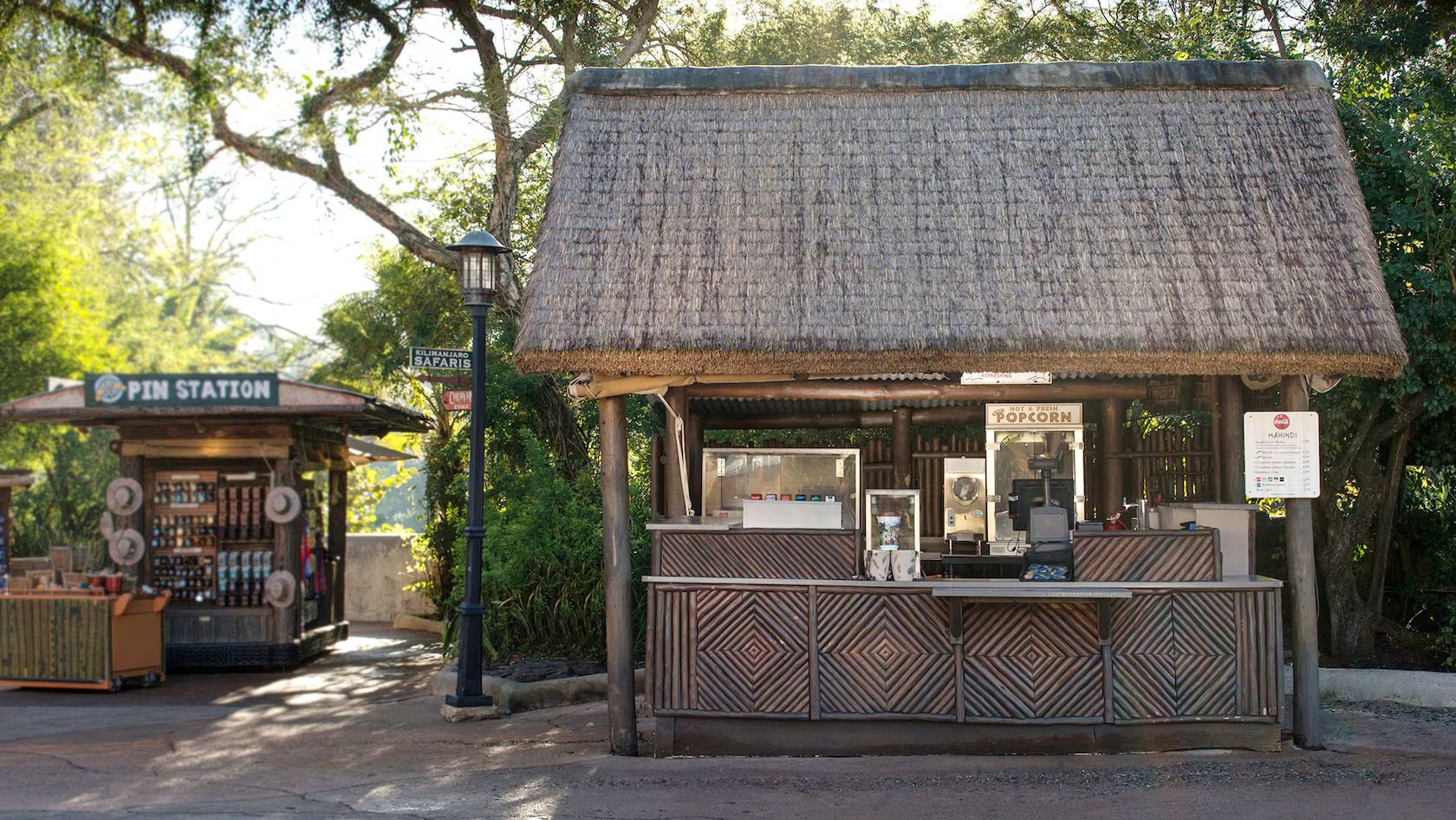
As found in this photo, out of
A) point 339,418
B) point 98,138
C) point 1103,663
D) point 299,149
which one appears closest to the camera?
point 1103,663

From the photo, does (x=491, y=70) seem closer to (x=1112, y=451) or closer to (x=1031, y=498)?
(x=1112, y=451)

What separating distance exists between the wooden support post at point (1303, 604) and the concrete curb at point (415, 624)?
11.4 m

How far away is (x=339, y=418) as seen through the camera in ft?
44.2

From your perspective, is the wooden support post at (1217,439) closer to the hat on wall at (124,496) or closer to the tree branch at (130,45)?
the hat on wall at (124,496)

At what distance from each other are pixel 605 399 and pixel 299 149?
9.27 meters

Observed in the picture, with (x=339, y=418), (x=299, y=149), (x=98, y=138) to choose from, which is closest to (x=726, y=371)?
(x=339, y=418)

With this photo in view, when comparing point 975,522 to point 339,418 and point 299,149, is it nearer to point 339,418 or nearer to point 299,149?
point 339,418

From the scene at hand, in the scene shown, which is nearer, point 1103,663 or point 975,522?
point 1103,663

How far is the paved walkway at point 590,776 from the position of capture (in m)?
6.90

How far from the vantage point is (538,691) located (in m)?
10.5

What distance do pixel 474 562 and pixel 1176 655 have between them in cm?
561

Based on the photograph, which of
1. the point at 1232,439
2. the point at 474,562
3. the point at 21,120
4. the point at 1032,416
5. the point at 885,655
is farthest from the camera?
the point at 21,120

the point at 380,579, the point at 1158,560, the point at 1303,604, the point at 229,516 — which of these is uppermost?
the point at 229,516

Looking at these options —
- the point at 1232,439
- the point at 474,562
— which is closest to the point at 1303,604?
the point at 1232,439
